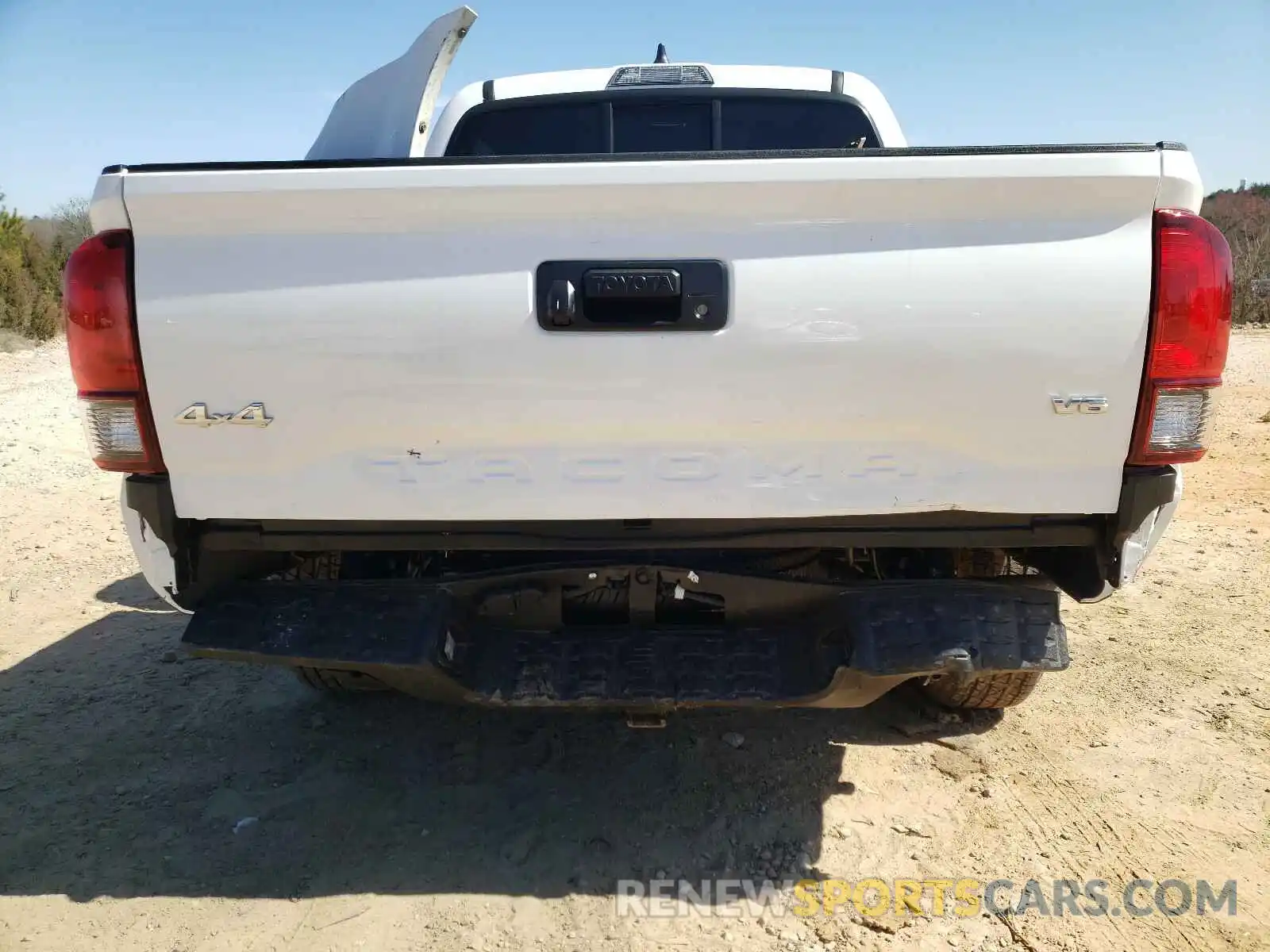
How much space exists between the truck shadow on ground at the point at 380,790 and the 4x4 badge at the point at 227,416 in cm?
128

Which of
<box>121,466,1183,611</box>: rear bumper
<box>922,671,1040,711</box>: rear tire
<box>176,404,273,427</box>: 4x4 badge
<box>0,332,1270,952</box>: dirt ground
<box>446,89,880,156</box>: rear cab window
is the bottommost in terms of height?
<box>0,332,1270,952</box>: dirt ground

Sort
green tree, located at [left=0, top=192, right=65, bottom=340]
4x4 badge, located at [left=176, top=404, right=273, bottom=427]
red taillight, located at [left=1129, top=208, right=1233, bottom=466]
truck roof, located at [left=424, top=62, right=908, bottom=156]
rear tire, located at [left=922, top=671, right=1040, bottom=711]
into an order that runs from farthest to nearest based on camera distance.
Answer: green tree, located at [left=0, top=192, right=65, bottom=340], truck roof, located at [left=424, top=62, right=908, bottom=156], rear tire, located at [left=922, top=671, right=1040, bottom=711], 4x4 badge, located at [left=176, top=404, right=273, bottom=427], red taillight, located at [left=1129, top=208, right=1233, bottom=466]

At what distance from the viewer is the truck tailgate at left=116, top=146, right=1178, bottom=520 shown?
1.91 meters

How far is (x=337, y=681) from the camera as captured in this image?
3.05 m

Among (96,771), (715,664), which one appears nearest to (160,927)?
(96,771)

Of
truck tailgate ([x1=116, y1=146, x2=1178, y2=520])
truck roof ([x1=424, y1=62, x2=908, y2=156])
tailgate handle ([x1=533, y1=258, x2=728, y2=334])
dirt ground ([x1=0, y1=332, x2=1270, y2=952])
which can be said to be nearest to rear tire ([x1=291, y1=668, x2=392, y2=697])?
dirt ground ([x1=0, y1=332, x2=1270, y2=952])

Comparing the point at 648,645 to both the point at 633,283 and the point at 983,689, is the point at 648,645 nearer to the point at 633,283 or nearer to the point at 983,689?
the point at 633,283

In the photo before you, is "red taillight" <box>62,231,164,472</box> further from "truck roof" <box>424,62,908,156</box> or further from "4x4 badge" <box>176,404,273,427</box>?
"truck roof" <box>424,62,908,156</box>

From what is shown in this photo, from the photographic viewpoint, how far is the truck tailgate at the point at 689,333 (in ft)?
6.27

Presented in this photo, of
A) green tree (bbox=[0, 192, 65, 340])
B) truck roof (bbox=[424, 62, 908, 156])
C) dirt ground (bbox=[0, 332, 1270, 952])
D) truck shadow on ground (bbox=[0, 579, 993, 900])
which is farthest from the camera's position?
green tree (bbox=[0, 192, 65, 340])

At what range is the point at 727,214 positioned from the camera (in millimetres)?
1955

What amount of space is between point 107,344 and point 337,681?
147 cm

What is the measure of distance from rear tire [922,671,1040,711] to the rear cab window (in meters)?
2.21

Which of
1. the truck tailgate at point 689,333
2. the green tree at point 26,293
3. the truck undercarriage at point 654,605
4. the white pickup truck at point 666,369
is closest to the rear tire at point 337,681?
the truck undercarriage at point 654,605
